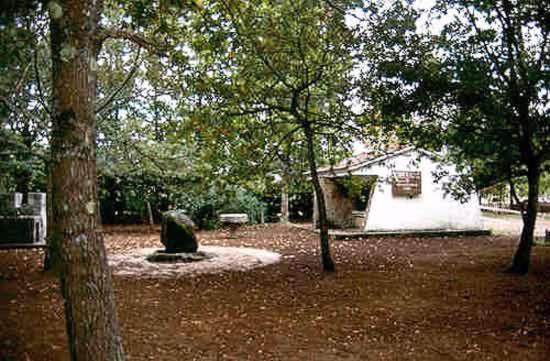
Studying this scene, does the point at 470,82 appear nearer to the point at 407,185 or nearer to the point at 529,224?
the point at 529,224

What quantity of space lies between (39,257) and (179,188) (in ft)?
23.9

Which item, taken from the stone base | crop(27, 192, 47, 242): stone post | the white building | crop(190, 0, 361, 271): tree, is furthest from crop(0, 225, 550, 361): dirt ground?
the white building

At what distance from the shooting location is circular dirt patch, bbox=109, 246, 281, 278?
9789 millimetres

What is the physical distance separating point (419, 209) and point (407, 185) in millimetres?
1001

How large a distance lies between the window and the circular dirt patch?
640 cm

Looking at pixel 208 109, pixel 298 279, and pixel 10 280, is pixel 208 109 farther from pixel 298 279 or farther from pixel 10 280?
pixel 10 280

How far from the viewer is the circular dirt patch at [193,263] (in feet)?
32.1

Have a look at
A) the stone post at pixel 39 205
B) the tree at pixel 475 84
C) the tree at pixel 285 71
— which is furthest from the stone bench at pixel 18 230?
the tree at pixel 475 84

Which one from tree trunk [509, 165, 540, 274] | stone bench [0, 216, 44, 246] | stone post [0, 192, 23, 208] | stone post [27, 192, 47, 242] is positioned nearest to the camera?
tree trunk [509, 165, 540, 274]

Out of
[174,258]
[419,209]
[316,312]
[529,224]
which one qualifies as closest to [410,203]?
[419,209]

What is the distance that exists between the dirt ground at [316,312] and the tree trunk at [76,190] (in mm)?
1930

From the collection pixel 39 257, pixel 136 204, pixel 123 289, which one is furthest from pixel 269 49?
pixel 136 204

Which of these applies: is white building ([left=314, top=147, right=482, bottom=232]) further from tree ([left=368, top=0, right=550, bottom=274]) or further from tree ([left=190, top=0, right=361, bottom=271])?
tree ([left=368, top=0, right=550, bottom=274])

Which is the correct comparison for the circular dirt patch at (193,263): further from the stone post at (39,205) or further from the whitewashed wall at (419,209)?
the whitewashed wall at (419,209)
